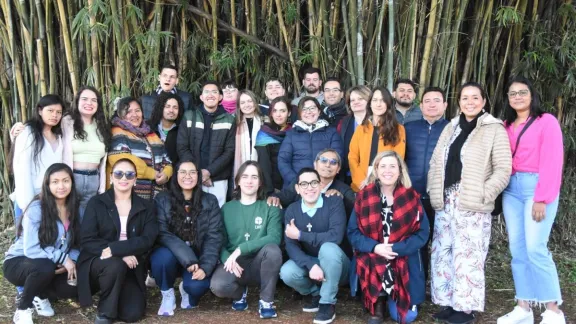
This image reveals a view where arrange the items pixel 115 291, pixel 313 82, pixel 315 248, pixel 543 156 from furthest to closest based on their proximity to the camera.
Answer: pixel 313 82 < pixel 315 248 < pixel 115 291 < pixel 543 156

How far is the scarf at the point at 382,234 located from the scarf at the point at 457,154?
0.19m

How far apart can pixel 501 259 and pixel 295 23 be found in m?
2.37

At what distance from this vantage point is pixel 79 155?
3377 millimetres

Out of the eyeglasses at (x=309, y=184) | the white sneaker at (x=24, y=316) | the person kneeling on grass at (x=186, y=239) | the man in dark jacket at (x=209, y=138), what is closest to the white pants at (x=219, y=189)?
the man in dark jacket at (x=209, y=138)

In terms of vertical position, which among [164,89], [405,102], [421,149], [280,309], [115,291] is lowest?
[280,309]

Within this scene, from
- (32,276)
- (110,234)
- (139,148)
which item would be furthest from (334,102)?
(32,276)

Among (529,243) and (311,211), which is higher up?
(311,211)

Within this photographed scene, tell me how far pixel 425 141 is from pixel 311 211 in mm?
755

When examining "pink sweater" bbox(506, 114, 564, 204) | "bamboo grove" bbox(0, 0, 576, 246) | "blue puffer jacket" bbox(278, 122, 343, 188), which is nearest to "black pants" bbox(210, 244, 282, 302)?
"blue puffer jacket" bbox(278, 122, 343, 188)

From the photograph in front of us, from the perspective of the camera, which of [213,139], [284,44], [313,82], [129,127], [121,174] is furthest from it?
[284,44]

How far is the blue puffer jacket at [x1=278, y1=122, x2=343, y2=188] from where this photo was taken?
3.55 m

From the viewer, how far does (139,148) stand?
352 cm

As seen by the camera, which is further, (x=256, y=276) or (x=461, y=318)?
(x=256, y=276)

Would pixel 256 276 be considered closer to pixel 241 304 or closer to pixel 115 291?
pixel 241 304
